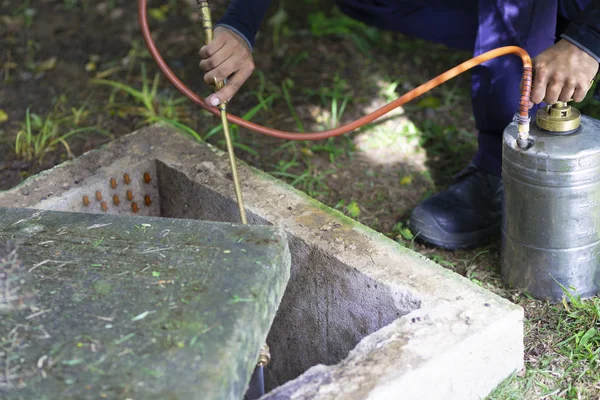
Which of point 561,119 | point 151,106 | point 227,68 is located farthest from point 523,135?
point 151,106

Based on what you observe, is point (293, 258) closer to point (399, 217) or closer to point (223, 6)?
point (399, 217)

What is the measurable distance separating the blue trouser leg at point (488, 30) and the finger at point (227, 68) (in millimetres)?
732

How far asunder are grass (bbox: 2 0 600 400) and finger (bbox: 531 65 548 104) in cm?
56

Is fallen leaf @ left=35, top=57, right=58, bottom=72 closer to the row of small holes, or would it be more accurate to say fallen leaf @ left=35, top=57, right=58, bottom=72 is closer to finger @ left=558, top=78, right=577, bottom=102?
the row of small holes

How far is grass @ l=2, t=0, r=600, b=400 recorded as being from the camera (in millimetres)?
2119

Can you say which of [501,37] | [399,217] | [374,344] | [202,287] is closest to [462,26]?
[501,37]

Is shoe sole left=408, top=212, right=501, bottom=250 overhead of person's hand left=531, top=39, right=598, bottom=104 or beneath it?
beneath

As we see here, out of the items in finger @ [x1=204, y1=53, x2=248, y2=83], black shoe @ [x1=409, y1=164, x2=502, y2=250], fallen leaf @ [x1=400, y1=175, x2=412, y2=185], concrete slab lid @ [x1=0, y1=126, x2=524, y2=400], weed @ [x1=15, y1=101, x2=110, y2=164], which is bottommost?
fallen leaf @ [x1=400, y1=175, x2=412, y2=185]

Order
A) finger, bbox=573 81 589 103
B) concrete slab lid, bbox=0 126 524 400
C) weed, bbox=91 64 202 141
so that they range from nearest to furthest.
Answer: concrete slab lid, bbox=0 126 524 400 < finger, bbox=573 81 589 103 < weed, bbox=91 64 202 141

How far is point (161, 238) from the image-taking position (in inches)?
65.7

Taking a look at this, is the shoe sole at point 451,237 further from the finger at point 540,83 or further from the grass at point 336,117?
the finger at point 540,83

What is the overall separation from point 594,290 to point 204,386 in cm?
133

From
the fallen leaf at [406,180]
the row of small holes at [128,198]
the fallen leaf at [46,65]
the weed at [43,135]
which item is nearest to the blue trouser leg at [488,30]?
the fallen leaf at [406,180]

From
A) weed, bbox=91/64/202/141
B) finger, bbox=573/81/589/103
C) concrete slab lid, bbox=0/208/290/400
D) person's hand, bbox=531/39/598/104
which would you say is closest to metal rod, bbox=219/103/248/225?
concrete slab lid, bbox=0/208/290/400
